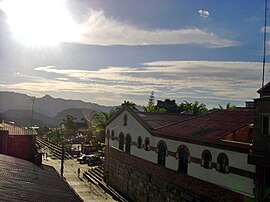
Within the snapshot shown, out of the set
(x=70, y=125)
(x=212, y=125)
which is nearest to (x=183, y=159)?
(x=212, y=125)

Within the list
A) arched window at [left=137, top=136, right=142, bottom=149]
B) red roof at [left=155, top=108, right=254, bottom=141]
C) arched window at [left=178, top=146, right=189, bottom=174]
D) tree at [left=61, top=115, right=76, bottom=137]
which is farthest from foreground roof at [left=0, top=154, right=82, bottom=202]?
tree at [left=61, top=115, right=76, bottom=137]

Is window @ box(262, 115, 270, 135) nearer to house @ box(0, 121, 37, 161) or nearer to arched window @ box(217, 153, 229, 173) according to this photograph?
arched window @ box(217, 153, 229, 173)

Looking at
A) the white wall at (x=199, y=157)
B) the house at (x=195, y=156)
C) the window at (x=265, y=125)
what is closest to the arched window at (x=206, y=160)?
the house at (x=195, y=156)

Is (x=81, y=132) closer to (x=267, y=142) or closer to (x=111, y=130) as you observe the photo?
(x=111, y=130)

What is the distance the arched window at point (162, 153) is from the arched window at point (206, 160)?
4105 millimetres

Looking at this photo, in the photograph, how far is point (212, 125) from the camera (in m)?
19.7

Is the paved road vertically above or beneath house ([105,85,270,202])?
beneath

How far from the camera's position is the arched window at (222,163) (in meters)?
16.3

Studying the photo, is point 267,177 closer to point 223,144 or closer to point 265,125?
point 265,125

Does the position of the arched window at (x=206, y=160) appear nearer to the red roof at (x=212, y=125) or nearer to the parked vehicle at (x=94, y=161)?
the red roof at (x=212, y=125)

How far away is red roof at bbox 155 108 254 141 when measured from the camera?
17859 mm

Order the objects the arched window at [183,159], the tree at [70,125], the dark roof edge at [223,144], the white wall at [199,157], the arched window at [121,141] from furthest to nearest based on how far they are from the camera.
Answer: the tree at [70,125], the arched window at [121,141], the arched window at [183,159], the white wall at [199,157], the dark roof edge at [223,144]

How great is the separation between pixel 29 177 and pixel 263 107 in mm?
9874

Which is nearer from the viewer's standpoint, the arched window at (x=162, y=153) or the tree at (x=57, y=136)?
the arched window at (x=162, y=153)
